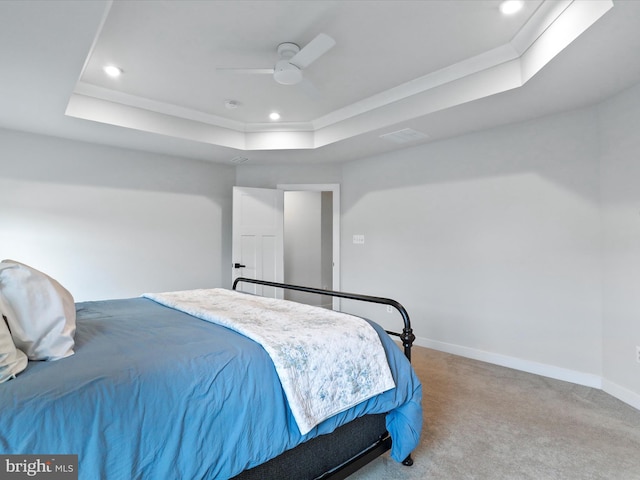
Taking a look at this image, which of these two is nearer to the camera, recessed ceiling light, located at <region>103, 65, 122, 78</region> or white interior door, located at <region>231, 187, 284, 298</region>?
recessed ceiling light, located at <region>103, 65, 122, 78</region>

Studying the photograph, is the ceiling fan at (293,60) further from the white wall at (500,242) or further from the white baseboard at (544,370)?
the white baseboard at (544,370)

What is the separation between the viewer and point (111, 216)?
155 inches

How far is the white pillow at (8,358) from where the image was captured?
1.08 metres

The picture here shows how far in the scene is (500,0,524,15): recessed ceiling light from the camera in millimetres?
2064

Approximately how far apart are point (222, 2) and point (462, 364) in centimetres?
364

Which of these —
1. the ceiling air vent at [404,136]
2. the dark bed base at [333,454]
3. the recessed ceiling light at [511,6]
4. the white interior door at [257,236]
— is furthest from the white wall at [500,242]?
the dark bed base at [333,454]

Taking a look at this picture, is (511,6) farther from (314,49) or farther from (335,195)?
(335,195)

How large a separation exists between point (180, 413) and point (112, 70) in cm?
286

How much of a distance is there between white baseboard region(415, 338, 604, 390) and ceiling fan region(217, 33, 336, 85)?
3159 millimetres

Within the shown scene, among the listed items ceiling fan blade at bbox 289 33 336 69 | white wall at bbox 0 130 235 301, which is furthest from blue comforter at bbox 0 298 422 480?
white wall at bbox 0 130 235 301

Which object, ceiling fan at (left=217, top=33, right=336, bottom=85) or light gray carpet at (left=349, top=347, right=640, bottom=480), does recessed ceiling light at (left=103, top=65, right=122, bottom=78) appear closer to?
ceiling fan at (left=217, top=33, right=336, bottom=85)

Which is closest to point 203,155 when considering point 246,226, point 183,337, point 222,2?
point 246,226

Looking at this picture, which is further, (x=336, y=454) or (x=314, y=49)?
(x=314, y=49)

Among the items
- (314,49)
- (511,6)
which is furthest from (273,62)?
(511,6)
